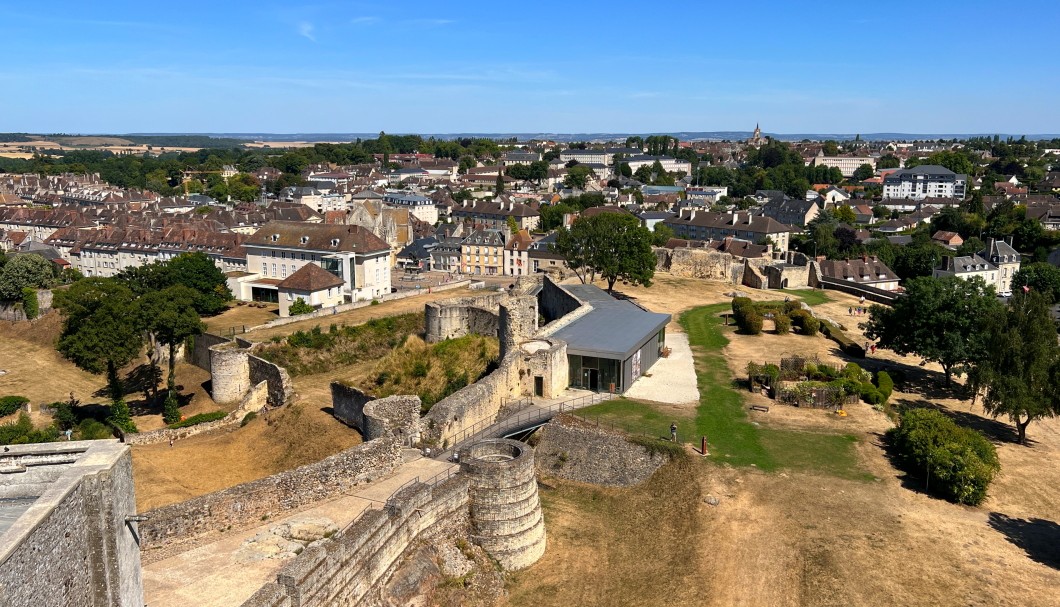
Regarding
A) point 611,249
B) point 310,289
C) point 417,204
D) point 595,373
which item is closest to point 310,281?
point 310,289

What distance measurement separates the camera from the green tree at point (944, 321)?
34.8m

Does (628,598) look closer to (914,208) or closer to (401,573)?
(401,573)

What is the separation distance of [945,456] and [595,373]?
1334 centimetres

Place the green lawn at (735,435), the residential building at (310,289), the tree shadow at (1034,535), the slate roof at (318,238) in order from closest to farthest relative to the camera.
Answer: the tree shadow at (1034,535)
the green lawn at (735,435)
the residential building at (310,289)
the slate roof at (318,238)

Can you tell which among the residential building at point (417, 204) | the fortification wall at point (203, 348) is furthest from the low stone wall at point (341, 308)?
the residential building at point (417, 204)

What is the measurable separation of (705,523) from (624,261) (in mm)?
33027

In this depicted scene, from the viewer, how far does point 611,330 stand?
3581cm

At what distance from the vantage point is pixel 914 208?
135 meters

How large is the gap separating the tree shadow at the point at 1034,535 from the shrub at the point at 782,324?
22787mm

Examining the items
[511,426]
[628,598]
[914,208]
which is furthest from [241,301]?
[914,208]

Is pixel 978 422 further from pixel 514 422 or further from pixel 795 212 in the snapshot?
pixel 795 212

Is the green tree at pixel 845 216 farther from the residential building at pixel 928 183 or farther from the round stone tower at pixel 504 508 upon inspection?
the round stone tower at pixel 504 508

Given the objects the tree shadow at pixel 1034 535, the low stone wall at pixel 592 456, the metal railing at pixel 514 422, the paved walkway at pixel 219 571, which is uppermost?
the paved walkway at pixel 219 571

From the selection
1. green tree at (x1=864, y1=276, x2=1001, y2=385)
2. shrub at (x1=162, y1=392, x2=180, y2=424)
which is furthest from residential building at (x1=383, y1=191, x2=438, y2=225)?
green tree at (x1=864, y1=276, x2=1001, y2=385)
